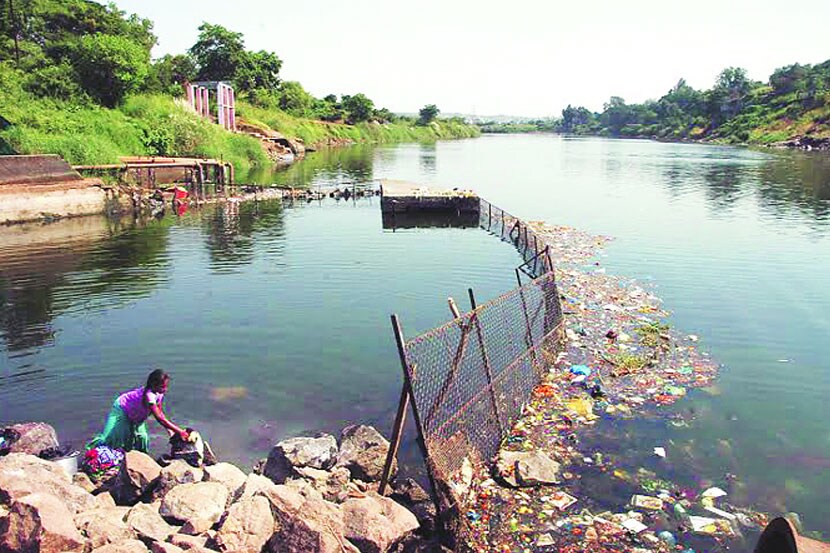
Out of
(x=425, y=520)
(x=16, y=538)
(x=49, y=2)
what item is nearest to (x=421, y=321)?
(x=425, y=520)

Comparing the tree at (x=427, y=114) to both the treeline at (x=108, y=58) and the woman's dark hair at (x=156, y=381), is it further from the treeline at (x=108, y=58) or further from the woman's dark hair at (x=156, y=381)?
the woman's dark hair at (x=156, y=381)

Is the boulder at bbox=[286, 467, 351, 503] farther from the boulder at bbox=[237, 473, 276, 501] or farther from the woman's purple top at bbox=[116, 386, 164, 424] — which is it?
the woman's purple top at bbox=[116, 386, 164, 424]

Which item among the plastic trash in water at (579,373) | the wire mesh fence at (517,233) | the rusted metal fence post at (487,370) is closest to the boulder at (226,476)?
the rusted metal fence post at (487,370)

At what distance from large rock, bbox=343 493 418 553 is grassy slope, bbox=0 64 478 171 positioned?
30352 millimetres

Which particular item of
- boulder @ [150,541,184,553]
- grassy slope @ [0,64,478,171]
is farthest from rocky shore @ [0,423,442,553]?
grassy slope @ [0,64,478,171]

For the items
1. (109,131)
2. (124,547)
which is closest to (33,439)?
(124,547)

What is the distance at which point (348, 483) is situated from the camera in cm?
749

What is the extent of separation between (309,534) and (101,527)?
1879mm

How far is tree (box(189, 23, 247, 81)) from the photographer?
7762 cm

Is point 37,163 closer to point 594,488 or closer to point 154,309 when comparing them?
point 154,309

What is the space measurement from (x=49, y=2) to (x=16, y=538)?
6219 centimetres

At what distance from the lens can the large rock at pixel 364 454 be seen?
780 centimetres

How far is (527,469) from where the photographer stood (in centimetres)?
779

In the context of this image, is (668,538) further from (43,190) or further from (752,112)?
(752,112)
